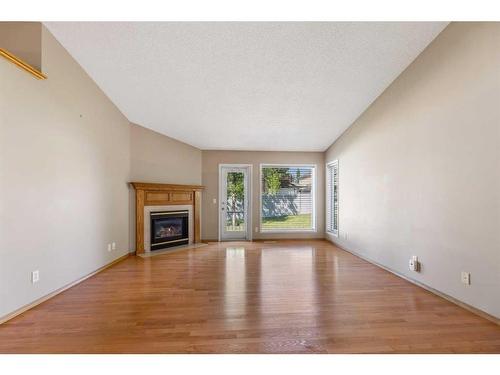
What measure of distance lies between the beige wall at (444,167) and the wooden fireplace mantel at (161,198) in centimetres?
392

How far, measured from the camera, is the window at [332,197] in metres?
6.10

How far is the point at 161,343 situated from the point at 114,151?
11.7 ft

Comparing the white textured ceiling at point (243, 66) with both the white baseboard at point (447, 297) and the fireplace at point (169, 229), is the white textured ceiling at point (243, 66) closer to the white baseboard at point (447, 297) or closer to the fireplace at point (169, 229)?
the fireplace at point (169, 229)

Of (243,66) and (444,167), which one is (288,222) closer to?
(444,167)

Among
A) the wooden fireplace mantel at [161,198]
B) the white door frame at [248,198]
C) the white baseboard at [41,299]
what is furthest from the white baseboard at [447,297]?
the white baseboard at [41,299]

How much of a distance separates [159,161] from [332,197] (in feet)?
13.8

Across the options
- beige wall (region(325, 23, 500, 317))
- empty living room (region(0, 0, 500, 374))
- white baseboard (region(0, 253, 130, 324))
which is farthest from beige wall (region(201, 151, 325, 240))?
white baseboard (region(0, 253, 130, 324))

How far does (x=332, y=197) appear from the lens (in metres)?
6.44

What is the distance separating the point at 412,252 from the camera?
3.42 meters

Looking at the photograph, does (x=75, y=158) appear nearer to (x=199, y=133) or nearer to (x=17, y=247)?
(x=17, y=247)

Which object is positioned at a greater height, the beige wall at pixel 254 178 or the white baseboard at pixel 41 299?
the beige wall at pixel 254 178

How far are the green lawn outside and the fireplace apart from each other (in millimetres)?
2059

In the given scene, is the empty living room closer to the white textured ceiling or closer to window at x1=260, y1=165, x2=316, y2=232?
the white textured ceiling

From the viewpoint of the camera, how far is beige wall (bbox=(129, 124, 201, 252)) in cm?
516
